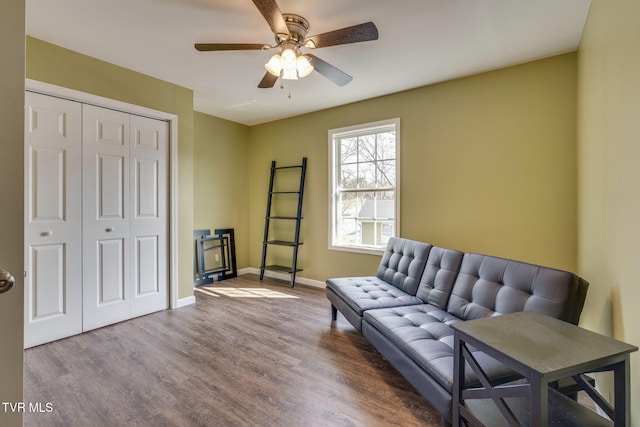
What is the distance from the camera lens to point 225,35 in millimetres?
2436

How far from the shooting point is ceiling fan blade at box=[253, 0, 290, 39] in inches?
64.6

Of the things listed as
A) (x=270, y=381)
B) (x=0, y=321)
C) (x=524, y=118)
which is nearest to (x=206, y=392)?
(x=270, y=381)

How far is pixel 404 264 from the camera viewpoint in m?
2.92

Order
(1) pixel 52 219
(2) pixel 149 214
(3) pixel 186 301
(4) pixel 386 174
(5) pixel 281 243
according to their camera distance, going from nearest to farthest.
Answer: (1) pixel 52 219 < (2) pixel 149 214 < (3) pixel 186 301 < (4) pixel 386 174 < (5) pixel 281 243

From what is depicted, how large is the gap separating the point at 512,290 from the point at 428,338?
2.03ft

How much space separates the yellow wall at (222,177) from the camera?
451 centimetres

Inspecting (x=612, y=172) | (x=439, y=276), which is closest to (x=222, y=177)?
(x=439, y=276)

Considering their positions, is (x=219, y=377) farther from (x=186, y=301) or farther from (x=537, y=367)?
(x=537, y=367)

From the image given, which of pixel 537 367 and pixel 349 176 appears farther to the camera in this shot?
pixel 349 176

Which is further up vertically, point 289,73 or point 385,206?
point 289,73

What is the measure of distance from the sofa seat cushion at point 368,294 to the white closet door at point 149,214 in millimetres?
1921

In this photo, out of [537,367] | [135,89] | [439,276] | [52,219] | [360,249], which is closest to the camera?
[537,367]

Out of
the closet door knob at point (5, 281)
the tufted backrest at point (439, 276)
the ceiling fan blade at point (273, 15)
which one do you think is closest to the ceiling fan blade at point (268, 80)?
the ceiling fan blade at point (273, 15)

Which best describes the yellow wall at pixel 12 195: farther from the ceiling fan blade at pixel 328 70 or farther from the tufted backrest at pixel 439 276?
the tufted backrest at pixel 439 276
